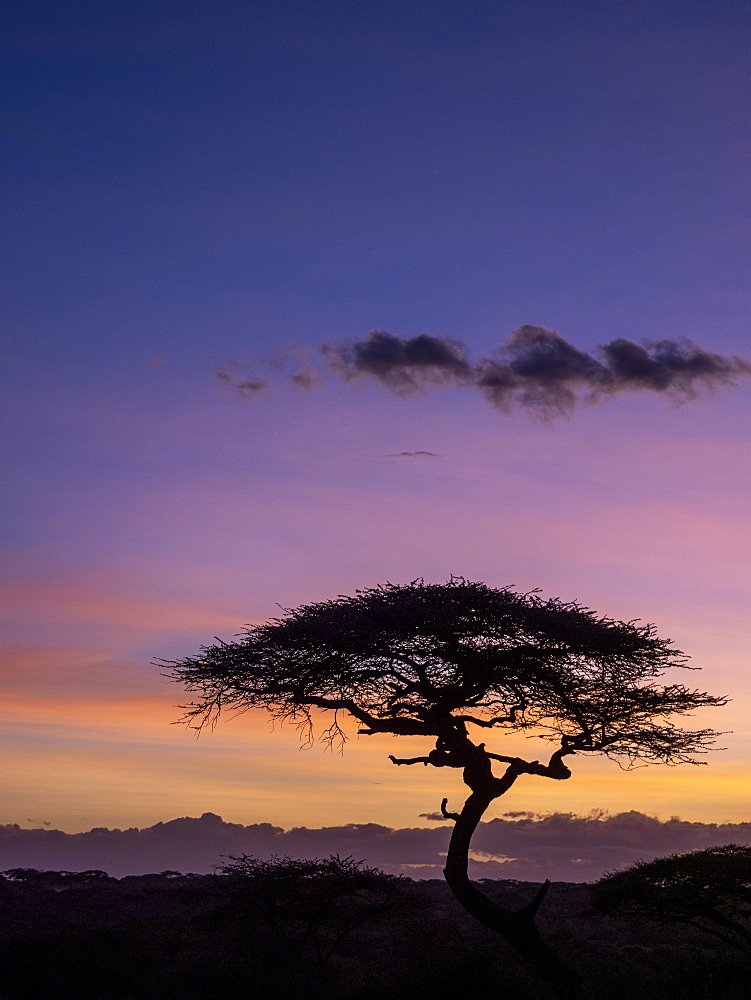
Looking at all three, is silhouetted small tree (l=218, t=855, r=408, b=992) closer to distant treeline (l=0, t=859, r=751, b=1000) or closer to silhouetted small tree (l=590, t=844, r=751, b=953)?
distant treeline (l=0, t=859, r=751, b=1000)

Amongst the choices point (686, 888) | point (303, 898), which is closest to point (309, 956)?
point (303, 898)

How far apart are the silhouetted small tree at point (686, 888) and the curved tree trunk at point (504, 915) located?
3556 millimetres

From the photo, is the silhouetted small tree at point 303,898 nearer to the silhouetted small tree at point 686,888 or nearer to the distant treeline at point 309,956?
the distant treeline at point 309,956

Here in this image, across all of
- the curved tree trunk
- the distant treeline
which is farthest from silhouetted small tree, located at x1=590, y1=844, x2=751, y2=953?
the curved tree trunk

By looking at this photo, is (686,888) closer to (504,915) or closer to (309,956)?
(504,915)

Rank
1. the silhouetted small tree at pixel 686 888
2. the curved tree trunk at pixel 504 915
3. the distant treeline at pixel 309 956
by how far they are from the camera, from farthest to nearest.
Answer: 1. the silhouetted small tree at pixel 686 888
2. the distant treeline at pixel 309 956
3. the curved tree trunk at pixel 504 915

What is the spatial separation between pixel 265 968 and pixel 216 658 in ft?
27.1

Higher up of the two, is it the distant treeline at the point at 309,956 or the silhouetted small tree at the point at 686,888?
the silhouetted small tree at the point at 686,888

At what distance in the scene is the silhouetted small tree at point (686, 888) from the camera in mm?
26188

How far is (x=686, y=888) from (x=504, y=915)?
536cm

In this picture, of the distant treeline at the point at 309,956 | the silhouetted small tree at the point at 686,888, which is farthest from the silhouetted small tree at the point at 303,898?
the silhouetted small tree at the point at 686,888

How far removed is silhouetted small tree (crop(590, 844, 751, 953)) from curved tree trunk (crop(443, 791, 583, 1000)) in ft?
11.7

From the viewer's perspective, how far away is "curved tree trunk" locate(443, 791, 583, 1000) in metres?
24.0

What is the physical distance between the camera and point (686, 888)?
2647cm
